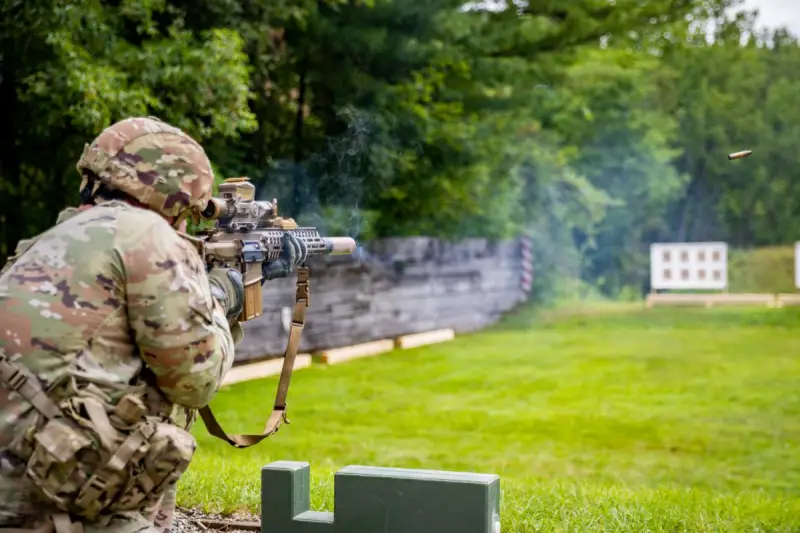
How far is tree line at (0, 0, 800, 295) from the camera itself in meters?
5.47

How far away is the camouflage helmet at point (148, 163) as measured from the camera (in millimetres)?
1869

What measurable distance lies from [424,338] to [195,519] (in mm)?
3731

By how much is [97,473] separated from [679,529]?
2322 millimetres

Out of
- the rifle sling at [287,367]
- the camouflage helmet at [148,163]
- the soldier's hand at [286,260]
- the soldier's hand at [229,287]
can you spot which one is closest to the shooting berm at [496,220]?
the rifle sling at [287,367]

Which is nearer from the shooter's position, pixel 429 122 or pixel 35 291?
pixel 35 291

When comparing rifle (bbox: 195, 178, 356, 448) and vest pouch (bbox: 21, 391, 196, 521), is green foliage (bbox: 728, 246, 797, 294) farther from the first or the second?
vest pouch (bbox: 21, 391, 196, 521)

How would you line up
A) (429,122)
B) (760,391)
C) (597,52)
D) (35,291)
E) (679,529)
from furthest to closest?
(597,52)
(429,122)
(760,391)
(679,529)
(35,291)

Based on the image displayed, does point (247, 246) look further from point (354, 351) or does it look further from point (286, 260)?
point (354, 351)

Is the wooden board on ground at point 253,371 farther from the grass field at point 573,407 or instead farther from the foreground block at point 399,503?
the foreground block at point 399,503

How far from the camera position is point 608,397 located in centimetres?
→ 609

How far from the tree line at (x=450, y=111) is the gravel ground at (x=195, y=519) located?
8.07ft

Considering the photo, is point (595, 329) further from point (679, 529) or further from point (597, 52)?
point (679, 529)

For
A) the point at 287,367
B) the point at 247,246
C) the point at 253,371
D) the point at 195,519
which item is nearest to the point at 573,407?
the point at 253,371

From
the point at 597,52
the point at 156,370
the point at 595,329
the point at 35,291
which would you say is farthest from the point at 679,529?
the point at 597,52
